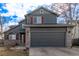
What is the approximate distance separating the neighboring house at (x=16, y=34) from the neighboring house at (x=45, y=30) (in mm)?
112

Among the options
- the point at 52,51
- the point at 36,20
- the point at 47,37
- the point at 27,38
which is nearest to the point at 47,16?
the point at 36,20

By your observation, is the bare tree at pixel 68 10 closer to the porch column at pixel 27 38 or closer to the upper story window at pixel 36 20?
the upper story window at pixel 36 20

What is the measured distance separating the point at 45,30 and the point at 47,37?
0.19m

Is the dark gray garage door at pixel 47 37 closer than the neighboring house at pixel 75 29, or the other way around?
the neighboring house at pixel 75 29

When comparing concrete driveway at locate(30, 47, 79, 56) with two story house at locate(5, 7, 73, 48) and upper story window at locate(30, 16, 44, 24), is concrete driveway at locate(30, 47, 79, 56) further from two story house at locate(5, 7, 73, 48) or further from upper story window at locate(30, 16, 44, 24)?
upper story window at locate(30, 16, 44, 24)

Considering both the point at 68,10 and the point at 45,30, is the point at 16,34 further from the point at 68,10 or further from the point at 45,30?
the point at 68,10

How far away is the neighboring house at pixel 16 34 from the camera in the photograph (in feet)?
14.6

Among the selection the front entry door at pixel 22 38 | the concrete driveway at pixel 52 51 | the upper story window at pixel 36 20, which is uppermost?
the upper story window at pixel 36 20

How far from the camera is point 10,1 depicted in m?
4.55

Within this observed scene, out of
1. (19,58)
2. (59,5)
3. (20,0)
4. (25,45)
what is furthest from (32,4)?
(19,58)

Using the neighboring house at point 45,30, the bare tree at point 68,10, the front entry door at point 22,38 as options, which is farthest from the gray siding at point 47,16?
the front entry door at point 22,38

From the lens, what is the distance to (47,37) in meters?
4.61

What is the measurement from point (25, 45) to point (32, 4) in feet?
3.47

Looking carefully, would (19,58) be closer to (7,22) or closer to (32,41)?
(32,41)
